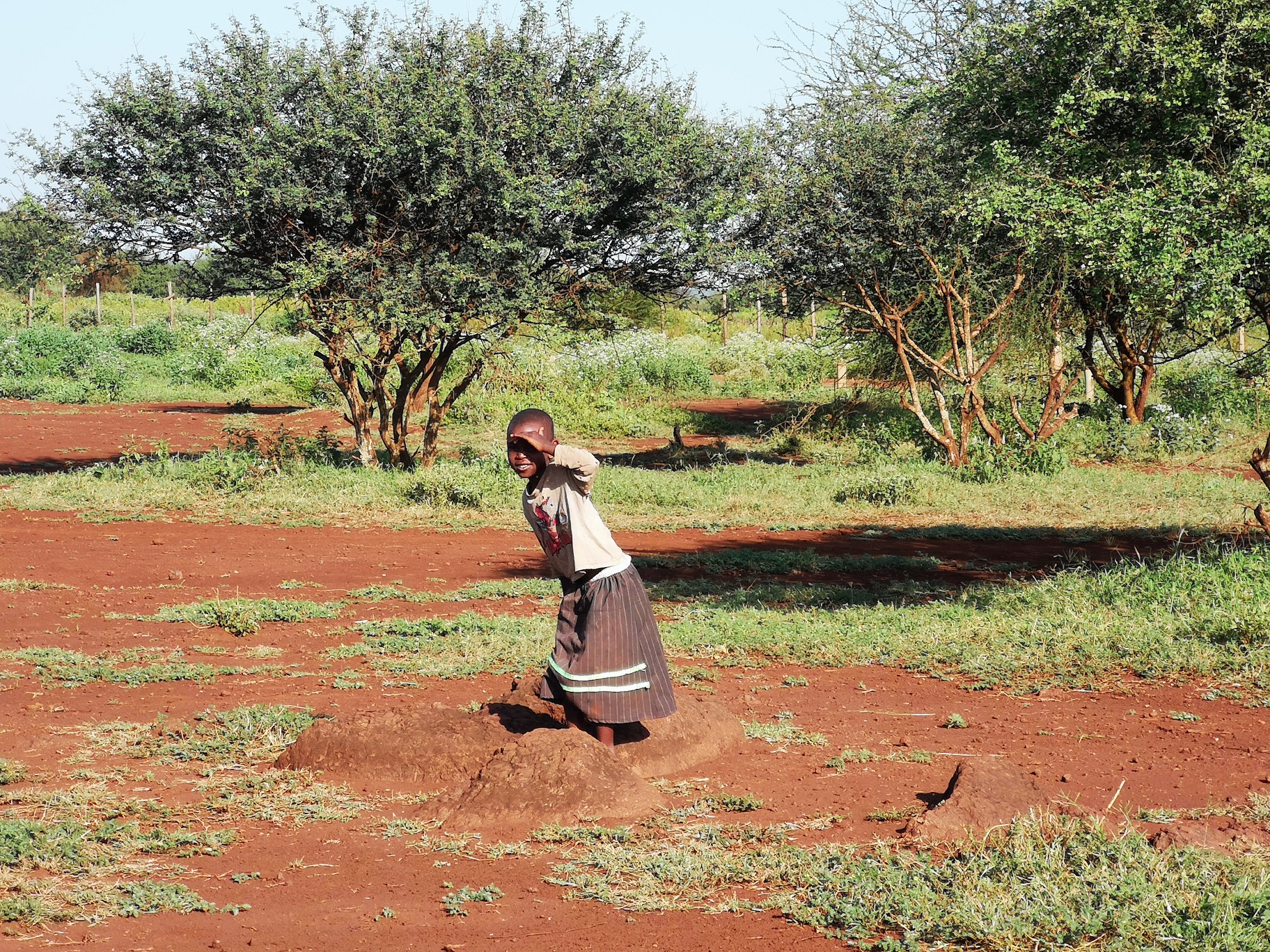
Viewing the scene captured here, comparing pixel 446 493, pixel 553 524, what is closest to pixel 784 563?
pixel 446 493

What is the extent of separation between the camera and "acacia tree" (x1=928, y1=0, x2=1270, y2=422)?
7.37 meters

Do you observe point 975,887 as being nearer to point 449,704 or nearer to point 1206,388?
point 449,704

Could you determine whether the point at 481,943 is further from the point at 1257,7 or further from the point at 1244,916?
the point at 1257,7

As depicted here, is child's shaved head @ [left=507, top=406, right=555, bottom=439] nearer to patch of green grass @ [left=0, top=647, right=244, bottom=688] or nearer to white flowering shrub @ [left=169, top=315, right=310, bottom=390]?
patch of green grass @ [left=0, top=647, right=244, bottom=688]

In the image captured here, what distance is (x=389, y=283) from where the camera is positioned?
44.6 feet

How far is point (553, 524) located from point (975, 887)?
212 cm

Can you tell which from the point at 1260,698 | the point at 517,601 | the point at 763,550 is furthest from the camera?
the point at 763,550

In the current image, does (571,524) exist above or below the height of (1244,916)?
above

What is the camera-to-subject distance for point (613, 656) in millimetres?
4871

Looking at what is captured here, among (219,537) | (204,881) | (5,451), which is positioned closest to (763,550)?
(219,537)

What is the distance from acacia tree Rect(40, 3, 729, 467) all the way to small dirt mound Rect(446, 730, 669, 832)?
9.18 m

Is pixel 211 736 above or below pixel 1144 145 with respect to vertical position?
below

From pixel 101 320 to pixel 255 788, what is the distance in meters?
40.3

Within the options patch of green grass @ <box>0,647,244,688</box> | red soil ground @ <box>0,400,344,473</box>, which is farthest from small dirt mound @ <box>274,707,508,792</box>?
red soil ground @ <box>0,400,344,473</box>
